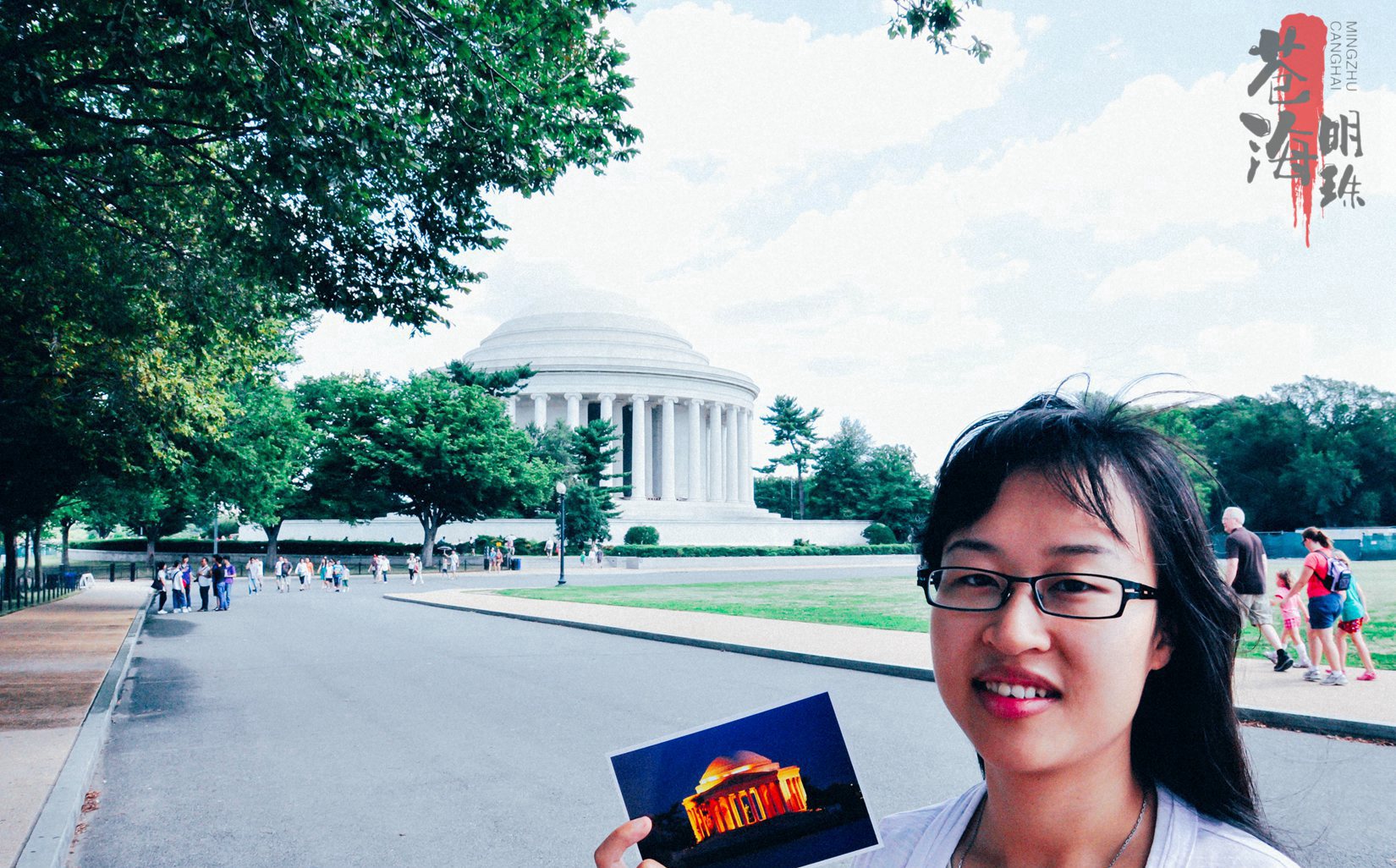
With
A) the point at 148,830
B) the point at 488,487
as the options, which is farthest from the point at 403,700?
the point at 488,487

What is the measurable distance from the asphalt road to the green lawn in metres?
5.91

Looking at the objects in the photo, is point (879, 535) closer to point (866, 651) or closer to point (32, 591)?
point (32, 591)

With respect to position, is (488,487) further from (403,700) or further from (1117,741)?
(1117,741)

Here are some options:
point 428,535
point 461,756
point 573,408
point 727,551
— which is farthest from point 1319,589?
point 573,408

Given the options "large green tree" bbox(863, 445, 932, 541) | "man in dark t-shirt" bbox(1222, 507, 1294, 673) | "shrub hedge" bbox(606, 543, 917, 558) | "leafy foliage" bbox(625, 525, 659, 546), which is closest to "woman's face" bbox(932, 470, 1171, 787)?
"man in dark t-shirt" bbox(1222, 507, 1294, 673)

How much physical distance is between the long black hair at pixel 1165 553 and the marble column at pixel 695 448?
76085mm

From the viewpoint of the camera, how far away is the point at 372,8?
27.6 feet

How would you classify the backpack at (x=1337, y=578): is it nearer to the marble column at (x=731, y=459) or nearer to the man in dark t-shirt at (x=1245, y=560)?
the man in dark t-shirt at (x=1245, y=560)

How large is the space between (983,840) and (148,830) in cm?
647

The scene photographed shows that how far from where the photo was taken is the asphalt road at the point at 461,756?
5914mm

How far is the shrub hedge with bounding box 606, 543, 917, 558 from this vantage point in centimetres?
5359

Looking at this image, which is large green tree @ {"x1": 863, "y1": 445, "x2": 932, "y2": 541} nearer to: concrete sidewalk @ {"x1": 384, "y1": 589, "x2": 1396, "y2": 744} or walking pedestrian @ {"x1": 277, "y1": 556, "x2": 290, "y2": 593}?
walking pedestrian @ {"x1": 277, "y1": 556, "x2": 290, "y2": 593}

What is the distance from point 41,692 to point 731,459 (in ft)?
241

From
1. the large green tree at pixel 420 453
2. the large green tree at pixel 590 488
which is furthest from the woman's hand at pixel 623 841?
the large green tree at pixel 590 488
